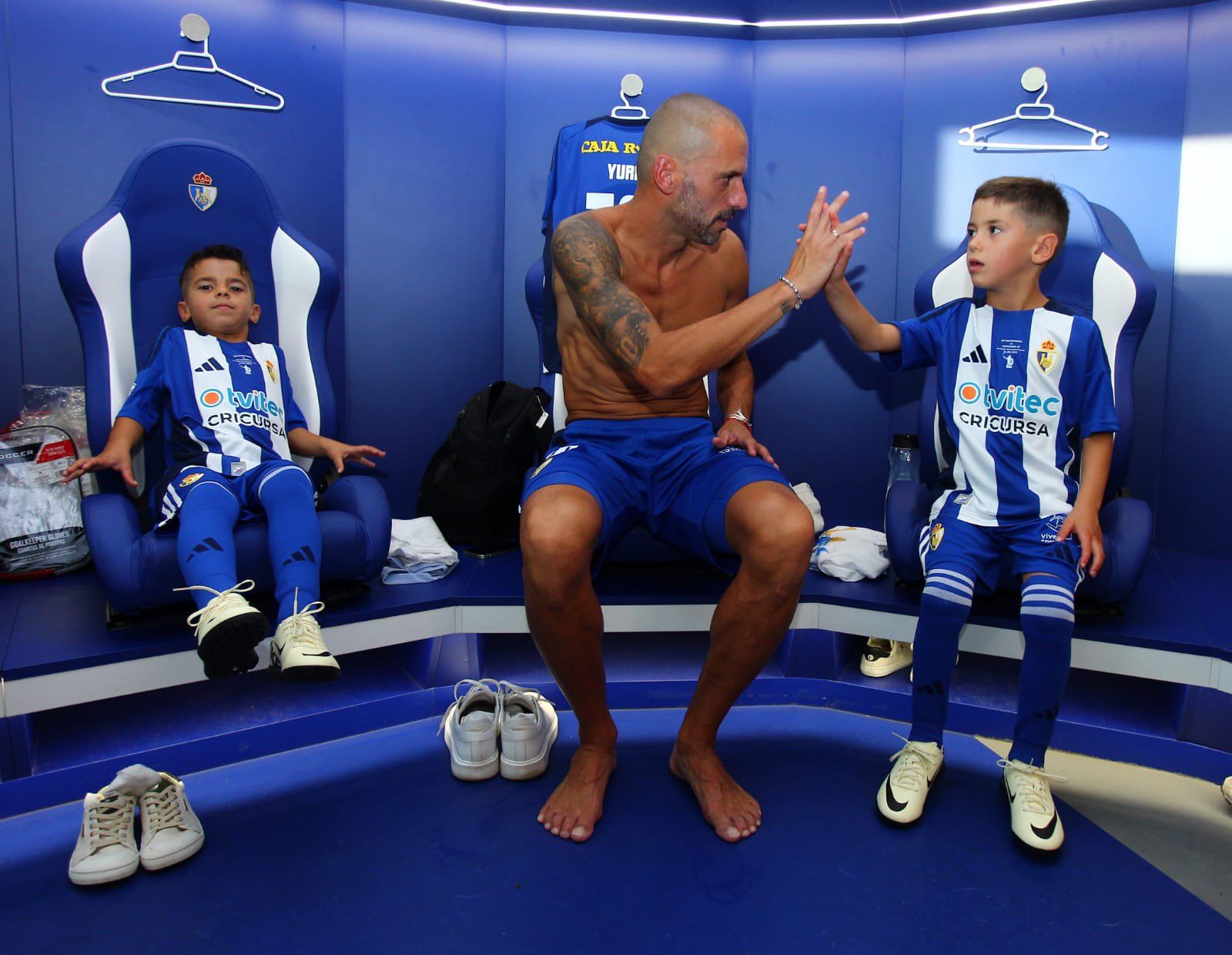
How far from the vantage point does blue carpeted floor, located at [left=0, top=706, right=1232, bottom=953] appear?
1410mm

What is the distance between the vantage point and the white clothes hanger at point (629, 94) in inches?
116

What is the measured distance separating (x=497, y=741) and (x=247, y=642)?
0.57 m

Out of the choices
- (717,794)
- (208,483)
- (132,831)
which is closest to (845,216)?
(717,794)

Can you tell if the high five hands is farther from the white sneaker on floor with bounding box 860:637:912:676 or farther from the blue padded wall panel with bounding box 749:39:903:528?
the blue padded wall panel with bounding box 749:39:903:528

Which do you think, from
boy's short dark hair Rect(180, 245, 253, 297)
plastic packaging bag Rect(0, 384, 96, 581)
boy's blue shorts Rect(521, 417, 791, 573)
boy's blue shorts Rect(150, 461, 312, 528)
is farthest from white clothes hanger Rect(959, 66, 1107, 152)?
plastic packaging bag Rect(0, 384, 96, 581)

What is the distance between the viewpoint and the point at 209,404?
209 cm

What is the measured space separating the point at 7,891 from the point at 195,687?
672mm

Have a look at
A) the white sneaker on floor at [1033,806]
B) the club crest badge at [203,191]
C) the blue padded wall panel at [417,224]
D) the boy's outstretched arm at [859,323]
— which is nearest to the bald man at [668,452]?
the boy's outstretched arm at [859,323]

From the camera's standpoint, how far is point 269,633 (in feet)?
6.35

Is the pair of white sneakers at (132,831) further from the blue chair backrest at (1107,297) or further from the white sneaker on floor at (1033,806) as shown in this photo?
the blue chair backrest at (1107,297)

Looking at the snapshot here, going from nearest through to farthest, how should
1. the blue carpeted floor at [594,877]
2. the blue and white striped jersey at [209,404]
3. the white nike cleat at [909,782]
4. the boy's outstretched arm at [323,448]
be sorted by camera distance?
the blue carpeted floor at [594,877]
the white nike cleat at [909,782]
the blue and white striped jersey at [209,404]
the boy's outstretched arm at [323,448]

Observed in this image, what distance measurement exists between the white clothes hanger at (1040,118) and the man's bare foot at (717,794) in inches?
82.3

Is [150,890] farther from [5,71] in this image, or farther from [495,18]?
[495,18]

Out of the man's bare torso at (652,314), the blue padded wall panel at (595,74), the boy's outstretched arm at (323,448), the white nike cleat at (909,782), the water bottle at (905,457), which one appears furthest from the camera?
the blue padded wall panel at (595,74)
